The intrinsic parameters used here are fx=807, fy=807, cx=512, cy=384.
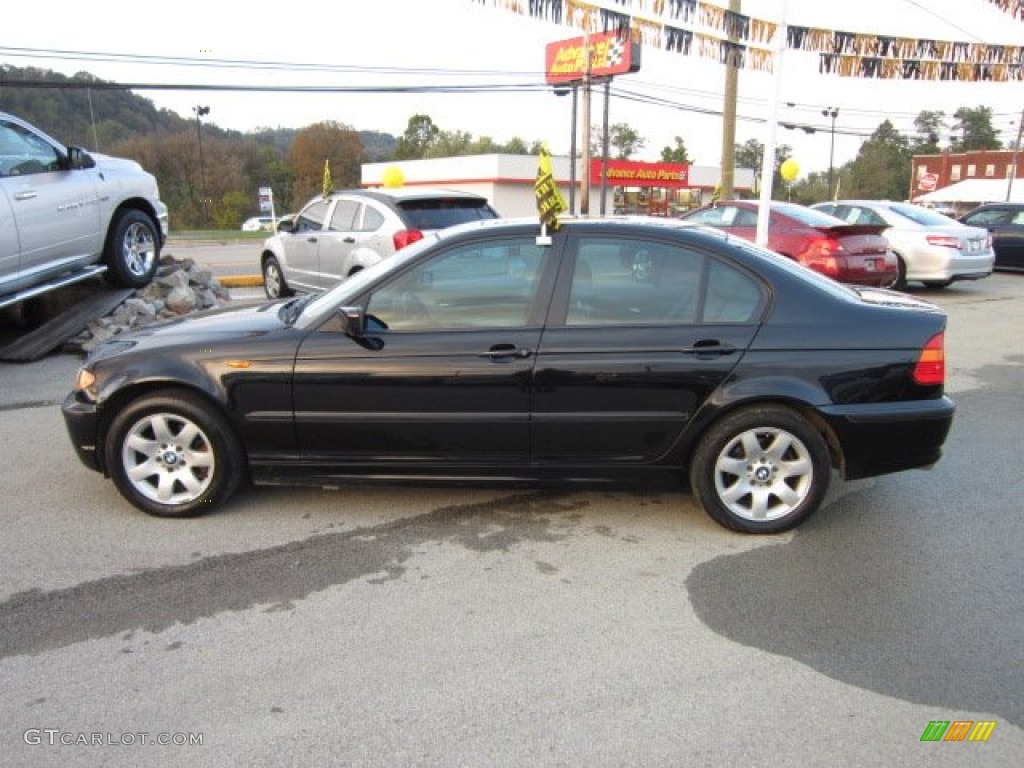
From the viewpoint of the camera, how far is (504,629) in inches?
125

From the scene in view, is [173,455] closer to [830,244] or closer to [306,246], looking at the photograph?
[306,246]

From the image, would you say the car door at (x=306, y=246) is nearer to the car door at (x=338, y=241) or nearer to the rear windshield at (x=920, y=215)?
the car door at (x=338, y=241)

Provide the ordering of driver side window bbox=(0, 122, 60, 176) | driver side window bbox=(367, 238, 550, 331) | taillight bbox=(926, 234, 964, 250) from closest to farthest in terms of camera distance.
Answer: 1. driver side window bbox=(367, 238, 550, 331)
2. driver side window bbox=(0, 122, 60, 176)
3. taillight bbox=(926, 234, 964, 250)

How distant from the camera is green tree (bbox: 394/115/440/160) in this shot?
3893 inches

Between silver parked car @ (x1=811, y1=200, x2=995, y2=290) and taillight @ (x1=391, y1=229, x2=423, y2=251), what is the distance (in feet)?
25.6

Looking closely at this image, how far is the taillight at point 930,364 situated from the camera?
394 cm

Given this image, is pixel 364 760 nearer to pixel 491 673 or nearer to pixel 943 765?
pixel 491 673

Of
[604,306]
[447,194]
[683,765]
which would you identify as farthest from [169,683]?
[447,194]

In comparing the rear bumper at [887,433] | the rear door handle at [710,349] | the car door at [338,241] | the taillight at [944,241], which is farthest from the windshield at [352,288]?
the taillight at [944,241]

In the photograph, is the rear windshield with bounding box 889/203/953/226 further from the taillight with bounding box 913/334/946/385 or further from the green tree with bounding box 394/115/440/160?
the green tree with bounding box 394/115/440/160

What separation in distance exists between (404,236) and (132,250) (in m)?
3.11

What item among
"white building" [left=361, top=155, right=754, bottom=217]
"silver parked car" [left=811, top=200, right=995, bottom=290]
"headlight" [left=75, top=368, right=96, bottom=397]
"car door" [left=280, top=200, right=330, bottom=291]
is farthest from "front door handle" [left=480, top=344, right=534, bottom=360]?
"white building" [left=361, top=155, right=754, bottom=217]

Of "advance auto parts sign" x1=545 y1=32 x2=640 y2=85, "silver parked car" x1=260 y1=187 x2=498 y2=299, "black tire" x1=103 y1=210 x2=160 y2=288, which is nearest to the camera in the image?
"black tire" x1=103 y1=210 x2=160 y2=288

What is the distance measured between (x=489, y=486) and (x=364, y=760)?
1.85 m
